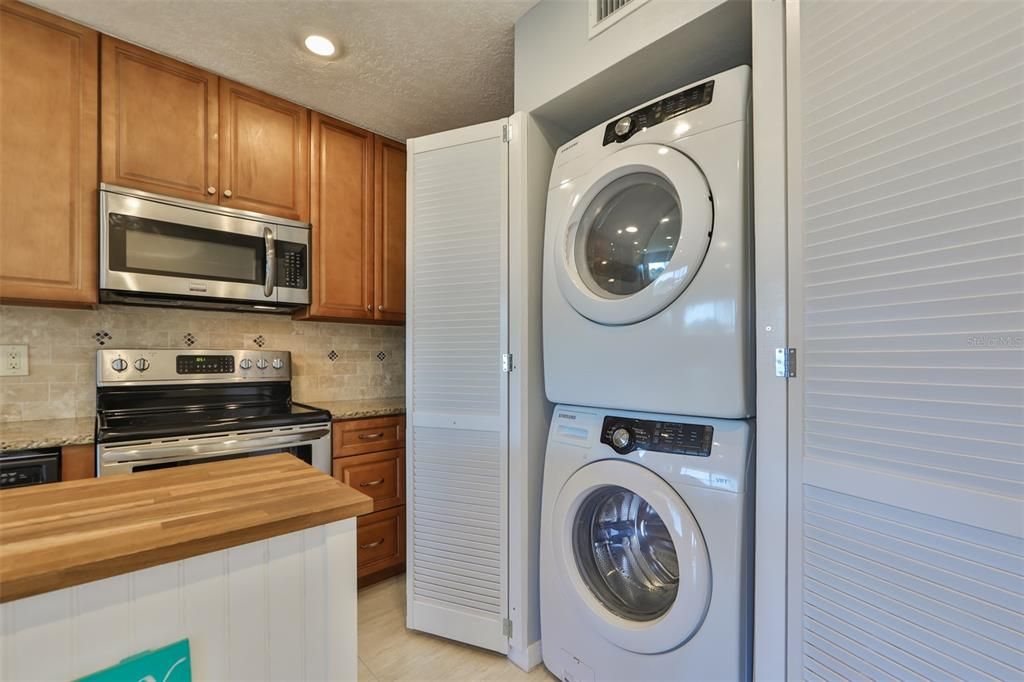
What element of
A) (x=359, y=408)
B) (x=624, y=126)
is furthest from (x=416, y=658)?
(x=624, y=126)

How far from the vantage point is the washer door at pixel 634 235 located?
118 cm

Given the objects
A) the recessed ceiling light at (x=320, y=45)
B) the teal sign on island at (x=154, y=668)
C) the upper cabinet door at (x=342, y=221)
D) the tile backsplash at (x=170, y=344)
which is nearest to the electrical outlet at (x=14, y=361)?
the tile backsplash at (x=170, y=344)

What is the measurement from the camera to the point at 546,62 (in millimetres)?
1626

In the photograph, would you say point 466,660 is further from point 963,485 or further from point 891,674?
point 963,485

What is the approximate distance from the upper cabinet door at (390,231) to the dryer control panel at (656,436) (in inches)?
64.8

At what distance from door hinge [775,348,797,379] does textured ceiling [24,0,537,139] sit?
152 centimetres

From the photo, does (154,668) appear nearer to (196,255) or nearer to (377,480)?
(377,480)

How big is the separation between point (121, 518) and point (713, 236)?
134 cm

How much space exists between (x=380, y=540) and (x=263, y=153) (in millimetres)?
2031

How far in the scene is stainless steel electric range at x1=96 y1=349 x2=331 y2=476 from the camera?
1637 mm

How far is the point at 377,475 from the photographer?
2.28 metres

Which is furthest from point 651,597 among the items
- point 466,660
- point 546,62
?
point 546,62

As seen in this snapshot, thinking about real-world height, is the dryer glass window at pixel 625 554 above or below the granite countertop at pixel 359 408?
below

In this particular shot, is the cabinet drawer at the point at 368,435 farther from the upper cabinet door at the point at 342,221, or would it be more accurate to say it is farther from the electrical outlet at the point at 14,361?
the electrical outlet at the point at 14,361
